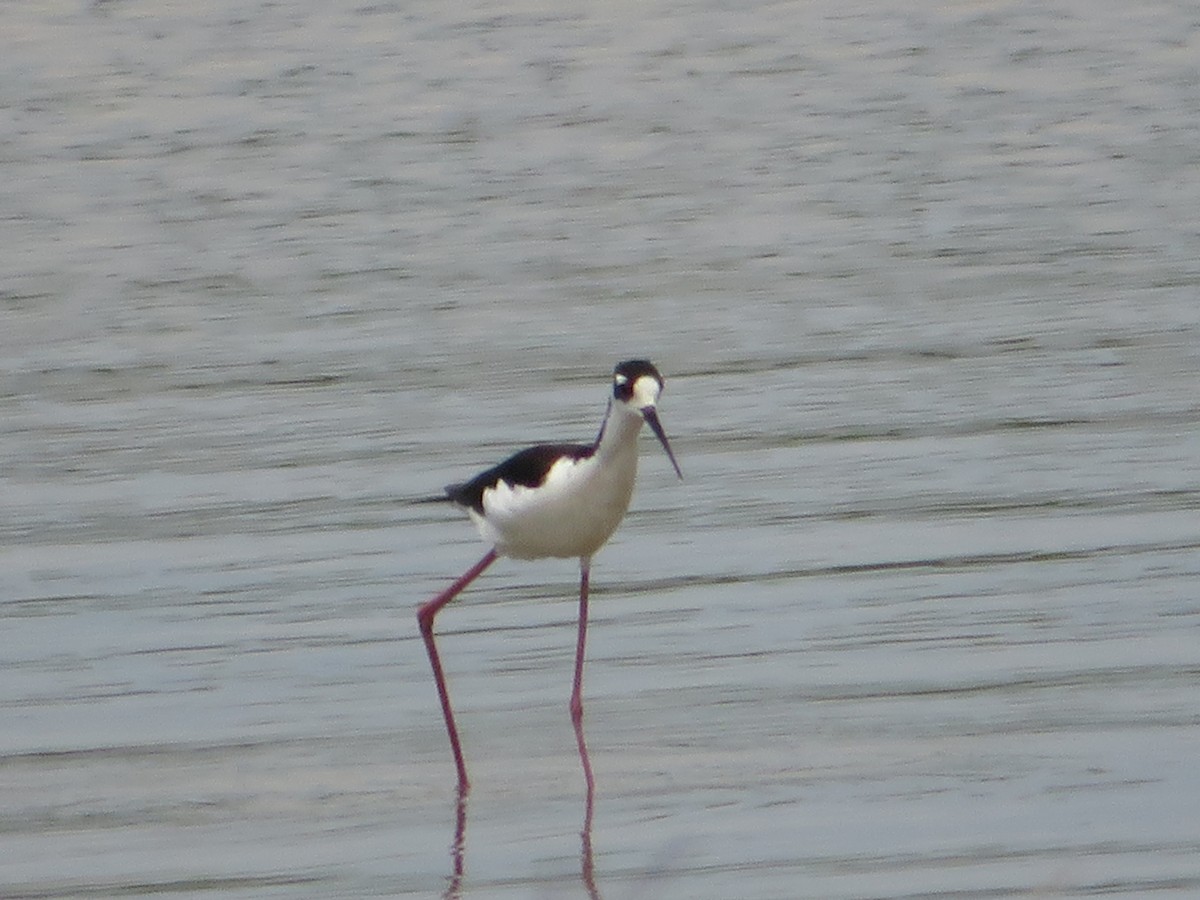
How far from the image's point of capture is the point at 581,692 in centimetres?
711

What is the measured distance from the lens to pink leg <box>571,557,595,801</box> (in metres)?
6.51

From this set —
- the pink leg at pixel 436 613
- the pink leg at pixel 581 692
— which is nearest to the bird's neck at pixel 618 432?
the pink leg at pixel 581 692

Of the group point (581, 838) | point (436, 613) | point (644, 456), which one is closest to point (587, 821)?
point (581, 838)

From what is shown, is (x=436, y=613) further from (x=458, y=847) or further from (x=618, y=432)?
(x=458, y=847)

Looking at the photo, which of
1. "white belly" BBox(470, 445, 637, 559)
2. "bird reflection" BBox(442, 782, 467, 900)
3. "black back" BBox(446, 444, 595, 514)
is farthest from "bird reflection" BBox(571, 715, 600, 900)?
"black back" BBox(446, 444, 595, 514)

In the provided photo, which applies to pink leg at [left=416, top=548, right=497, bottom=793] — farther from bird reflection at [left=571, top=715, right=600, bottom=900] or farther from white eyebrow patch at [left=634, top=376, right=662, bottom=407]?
white eyebrow patch at [left=634, top=376, right=662, bottom=407]

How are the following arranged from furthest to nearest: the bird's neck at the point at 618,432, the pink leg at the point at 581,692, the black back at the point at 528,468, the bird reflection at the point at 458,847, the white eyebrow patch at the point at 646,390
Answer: the black back at the point at 528,468 < the bird's neck at the point at 618,432 < the white eyebrow patch at the point at 646,390 < the pink leg at the point at 581,692 < the bird reflection at the point at 458,847

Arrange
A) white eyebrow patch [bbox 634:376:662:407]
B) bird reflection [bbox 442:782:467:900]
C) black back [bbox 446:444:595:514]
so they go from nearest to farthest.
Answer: bird reflection [bbox 442:782:467:900]
white eyebrow patch [bbox 634:376:662:407]
black back [bbox 446:444:595:514]

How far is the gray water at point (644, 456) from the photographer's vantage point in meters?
6.18

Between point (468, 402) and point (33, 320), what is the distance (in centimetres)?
236

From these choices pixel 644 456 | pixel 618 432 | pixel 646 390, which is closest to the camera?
pixel 646 390

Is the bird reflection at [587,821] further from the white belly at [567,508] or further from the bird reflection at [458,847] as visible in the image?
the white belly at [567,508]

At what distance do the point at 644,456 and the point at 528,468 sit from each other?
2.26 metres

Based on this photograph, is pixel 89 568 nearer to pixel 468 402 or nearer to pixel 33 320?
pixel 468 402
